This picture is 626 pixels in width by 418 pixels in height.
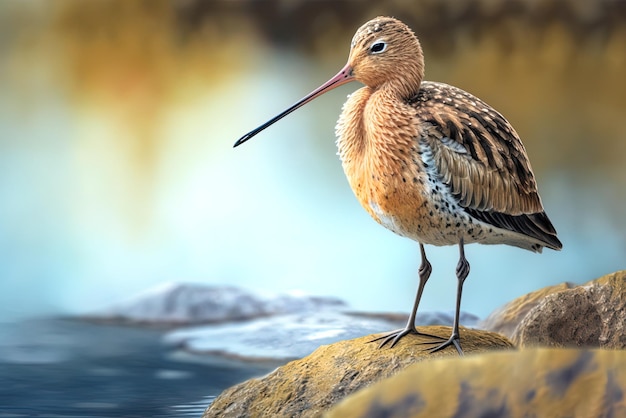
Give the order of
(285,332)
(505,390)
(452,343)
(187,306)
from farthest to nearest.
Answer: (187,306) < (285,332) < (452,343) < (505,390)

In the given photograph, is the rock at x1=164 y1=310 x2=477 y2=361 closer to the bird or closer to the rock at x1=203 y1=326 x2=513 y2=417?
the rock at x1=203 y1=326 x2=513 y2=417

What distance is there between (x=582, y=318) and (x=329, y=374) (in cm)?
160

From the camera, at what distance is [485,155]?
481 centimetres

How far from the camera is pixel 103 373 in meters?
6.88

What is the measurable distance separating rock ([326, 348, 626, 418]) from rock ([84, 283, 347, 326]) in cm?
427

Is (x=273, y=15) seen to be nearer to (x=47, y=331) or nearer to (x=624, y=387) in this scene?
(x=47, y=331)

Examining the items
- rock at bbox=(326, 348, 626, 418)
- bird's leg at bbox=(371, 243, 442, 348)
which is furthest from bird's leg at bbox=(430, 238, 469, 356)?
rock at bbox=(326, 348, 626, 418)

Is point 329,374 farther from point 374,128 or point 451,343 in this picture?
point 374,128

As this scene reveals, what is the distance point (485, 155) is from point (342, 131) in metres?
0.67

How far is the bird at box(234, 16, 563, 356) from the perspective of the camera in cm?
464

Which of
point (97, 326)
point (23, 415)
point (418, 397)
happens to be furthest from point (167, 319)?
point (418, 397)

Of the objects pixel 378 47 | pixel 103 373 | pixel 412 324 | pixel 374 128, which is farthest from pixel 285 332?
pixel 378 47

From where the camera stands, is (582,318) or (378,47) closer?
(378,47)

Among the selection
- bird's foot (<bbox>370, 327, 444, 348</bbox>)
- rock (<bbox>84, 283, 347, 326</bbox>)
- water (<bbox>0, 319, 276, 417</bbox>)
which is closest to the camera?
bird's foot (<bbox>370, 327, 444, 348</bbox>)
